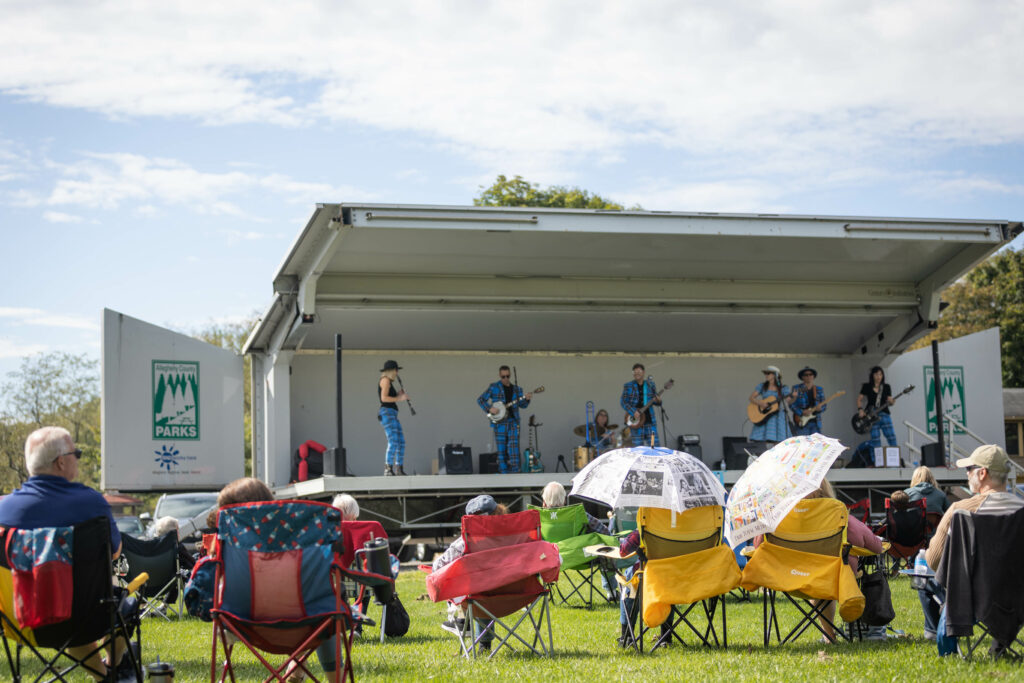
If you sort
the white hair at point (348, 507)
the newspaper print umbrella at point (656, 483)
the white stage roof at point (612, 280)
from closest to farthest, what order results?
the newspaper print umbrella at point (656, 483), the white hair at point (348, 507), the white stage roof at point (612, 280)

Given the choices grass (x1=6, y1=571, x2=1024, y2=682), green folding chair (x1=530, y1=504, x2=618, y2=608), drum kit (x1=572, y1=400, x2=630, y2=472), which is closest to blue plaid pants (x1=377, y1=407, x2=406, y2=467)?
drum kit (x1=572, y1=400, x2=630, y2=472)

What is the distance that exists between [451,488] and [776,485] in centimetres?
667

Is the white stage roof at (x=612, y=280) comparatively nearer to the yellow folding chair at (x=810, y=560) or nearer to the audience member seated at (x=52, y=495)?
the yellow folding chair at (x=810, y=560)

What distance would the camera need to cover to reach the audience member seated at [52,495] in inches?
144

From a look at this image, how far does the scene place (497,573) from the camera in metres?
5.10

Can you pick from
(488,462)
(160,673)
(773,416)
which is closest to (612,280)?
(773,416)

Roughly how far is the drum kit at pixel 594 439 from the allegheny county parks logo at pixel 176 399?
186 inches

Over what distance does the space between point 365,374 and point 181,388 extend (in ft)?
8.08

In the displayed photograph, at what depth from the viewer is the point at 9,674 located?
4.89m

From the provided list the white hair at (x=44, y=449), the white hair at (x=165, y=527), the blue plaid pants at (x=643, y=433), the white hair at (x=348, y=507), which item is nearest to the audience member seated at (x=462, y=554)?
the white hair at (x=348, y=507)

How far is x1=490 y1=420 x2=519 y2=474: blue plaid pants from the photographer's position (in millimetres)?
12758

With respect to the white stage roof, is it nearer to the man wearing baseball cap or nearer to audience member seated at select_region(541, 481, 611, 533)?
audience member seated at select_region(541, 481, 611, 533)

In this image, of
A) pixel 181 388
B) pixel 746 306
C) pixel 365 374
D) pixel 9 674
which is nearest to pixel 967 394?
pixel 746 306

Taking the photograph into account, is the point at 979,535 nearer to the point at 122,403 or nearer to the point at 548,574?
the point at 548,574
